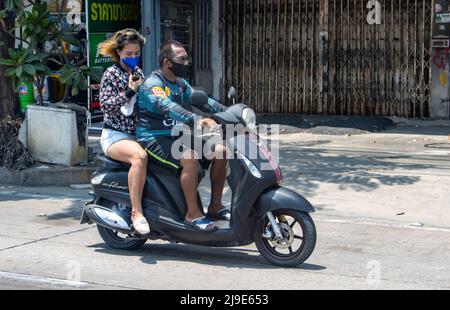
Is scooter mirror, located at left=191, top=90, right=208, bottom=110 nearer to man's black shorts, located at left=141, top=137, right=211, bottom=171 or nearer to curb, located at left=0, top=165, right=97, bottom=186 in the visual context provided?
man's black shorts, located at left=141, top=137, right=211, bottom=171

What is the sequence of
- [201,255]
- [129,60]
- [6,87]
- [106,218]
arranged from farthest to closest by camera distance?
[6,87], [129,60], [201,255], [106,218]

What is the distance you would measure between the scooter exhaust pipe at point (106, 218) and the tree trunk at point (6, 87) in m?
4.62

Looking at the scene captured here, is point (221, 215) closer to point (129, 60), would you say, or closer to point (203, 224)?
point (203, 224)

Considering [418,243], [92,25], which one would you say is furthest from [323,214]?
[92,25]

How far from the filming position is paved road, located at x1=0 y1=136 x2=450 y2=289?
20.5ft

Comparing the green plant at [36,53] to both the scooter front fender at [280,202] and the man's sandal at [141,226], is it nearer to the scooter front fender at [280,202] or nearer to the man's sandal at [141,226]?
the man's sandal at [141,226]

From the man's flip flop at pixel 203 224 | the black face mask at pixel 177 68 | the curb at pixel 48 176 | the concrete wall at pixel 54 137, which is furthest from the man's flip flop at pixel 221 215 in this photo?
the concrete wall at pixel 54 137

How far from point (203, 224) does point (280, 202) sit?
70cm

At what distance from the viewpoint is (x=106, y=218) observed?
7023 millimetres

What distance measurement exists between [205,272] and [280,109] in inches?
401

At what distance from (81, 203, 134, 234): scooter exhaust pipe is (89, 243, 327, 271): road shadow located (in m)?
0.29

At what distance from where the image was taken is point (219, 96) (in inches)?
668

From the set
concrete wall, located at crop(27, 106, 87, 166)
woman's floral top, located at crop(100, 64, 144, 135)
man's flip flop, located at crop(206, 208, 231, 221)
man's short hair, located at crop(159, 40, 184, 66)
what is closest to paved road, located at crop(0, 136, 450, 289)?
man's flip flop, located at crop(206, 208, 231, 221)

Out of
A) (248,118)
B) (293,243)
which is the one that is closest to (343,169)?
(293,243)
